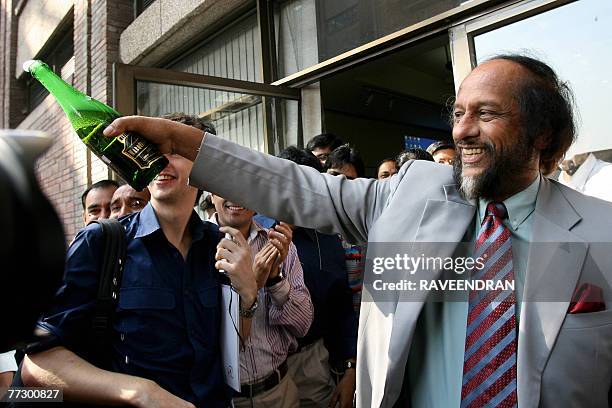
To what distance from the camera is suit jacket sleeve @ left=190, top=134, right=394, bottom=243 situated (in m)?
1.21

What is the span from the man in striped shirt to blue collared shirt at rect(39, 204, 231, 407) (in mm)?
285

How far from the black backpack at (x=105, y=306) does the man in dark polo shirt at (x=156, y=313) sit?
17 mm

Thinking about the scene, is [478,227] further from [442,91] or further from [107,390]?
[442,91]

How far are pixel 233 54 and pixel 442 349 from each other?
453 cm

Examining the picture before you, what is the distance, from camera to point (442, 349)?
114cm

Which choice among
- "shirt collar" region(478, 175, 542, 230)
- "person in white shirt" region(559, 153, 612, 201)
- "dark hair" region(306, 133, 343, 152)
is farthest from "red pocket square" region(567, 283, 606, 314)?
"dark hair" region(306, 133, 343, 152)

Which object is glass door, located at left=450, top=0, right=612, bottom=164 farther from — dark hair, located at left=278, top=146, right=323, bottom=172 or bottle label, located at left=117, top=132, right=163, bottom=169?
bottle label, located at left=117, top=132, right=163, bottom=169

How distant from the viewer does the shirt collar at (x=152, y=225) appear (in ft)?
5.06

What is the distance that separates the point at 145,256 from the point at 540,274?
1.15 metres

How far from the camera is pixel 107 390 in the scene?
1278 mm

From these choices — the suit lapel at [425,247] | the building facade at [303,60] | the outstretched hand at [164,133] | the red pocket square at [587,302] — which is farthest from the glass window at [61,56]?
the red pocket square at [587,302]

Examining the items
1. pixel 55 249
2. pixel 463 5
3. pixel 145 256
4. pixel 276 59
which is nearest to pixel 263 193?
pixel 145 256

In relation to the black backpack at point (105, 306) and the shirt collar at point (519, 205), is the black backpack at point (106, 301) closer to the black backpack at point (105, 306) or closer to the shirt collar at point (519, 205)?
the black backpack at point (105, 306)

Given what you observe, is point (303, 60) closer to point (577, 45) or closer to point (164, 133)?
point (577, 45)
